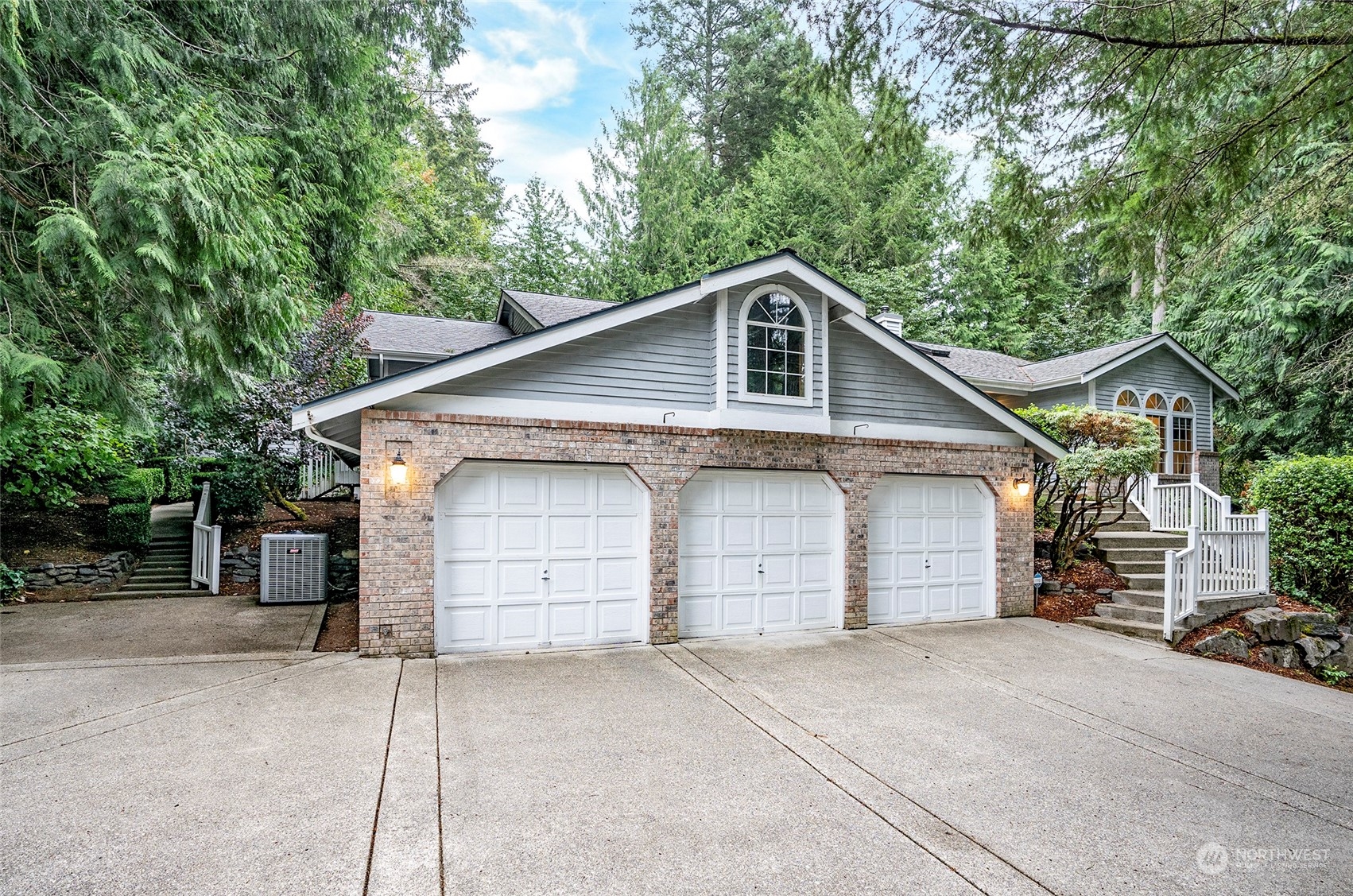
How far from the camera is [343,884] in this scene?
304cm

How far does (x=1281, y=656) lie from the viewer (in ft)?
25.6

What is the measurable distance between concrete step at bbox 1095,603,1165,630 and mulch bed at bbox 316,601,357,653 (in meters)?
9.55

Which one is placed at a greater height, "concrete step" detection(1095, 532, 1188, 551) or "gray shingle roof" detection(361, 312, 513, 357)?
"gray shingle roof" detection(361, 312, 513, 357)

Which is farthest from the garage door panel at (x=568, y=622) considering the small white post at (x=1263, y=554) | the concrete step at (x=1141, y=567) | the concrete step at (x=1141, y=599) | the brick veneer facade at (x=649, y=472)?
the small white post at (x=1263, y=554)

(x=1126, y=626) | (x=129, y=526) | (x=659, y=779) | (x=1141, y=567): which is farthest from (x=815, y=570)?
(x=129, y=526)

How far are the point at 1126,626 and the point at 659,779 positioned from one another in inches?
291

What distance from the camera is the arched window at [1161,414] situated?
16.1 meters

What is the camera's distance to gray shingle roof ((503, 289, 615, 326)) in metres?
13.4

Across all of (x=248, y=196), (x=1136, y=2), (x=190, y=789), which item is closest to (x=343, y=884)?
(x=190, y=789)

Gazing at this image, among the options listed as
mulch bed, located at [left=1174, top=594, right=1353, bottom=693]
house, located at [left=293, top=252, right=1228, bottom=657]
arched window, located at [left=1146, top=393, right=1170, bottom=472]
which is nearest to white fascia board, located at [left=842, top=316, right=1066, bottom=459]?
house, located at [left=293, top=252, right=1228, bottom=657]

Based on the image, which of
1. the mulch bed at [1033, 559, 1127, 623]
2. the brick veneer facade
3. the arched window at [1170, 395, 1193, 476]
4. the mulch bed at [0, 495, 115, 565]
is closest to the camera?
the brick veneer facade

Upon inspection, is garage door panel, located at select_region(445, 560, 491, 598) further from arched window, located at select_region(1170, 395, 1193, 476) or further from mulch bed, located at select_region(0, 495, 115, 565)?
arched window, located at select_region(1170, 395, 1193, 476)

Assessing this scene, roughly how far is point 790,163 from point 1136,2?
20.4 meters

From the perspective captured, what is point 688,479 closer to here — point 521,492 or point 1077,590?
point 521,492
